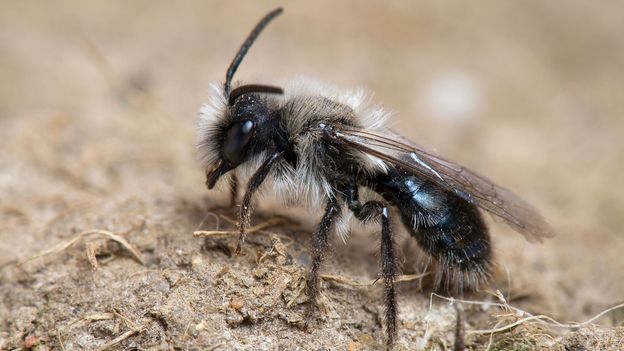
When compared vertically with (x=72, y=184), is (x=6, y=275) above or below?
below

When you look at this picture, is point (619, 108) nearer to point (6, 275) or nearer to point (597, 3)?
point (597, 3)

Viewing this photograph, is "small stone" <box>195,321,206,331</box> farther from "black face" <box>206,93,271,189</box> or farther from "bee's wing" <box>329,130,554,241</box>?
"bee's wing" <box>329,130,554,241</box>

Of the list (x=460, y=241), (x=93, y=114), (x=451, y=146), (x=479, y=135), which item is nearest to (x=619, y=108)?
(x=479, y=135)

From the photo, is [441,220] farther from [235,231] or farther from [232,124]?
[232,124]

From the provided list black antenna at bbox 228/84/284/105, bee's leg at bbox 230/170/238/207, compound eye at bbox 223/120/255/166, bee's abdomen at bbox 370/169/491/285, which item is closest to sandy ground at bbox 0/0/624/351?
bee's leg at bbox 230/170/238/207

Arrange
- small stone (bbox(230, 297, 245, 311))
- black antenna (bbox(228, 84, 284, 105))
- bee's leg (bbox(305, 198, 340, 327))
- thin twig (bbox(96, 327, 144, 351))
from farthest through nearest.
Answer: black antenna (bbox(228, 84, 284, 105)) → bee's leg (bbox(305, 198, 340, 327)) → small stone (bbox(230, 297, 245, 311)) → thin twig (bbox(96, 327, 144, 351))

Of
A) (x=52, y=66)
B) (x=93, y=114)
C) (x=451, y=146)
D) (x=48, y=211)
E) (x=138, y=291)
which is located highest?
(x=52, y=66)

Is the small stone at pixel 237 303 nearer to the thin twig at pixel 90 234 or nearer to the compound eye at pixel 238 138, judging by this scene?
the thin twig at pixel 90 234
